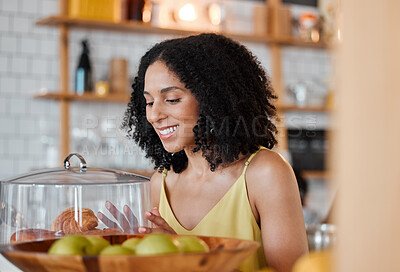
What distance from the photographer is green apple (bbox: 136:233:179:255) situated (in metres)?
0.75

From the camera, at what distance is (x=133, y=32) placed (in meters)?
4.05

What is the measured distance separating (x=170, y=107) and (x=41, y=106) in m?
2.37

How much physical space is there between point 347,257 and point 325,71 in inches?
167

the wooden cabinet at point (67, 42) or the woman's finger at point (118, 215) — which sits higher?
the wooden cabinet at point (67, 42)

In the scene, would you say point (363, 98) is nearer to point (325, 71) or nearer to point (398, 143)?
point (398, 143)

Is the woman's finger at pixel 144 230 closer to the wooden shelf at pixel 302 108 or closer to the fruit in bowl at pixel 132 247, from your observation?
the fruit in bowl at pixel 132 247

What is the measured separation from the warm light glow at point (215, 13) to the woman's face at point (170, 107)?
2.69m

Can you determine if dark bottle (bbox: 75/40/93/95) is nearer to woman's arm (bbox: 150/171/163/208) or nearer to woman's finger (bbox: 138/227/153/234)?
woman's arm (bbox: 150/171/163/208)

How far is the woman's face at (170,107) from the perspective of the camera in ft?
5.26

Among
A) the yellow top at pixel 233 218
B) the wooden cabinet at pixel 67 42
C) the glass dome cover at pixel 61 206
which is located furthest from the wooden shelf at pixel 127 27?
the glass dome cover at pixel 61 206

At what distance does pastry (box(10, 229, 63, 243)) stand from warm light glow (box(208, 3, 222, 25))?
10.9 ft

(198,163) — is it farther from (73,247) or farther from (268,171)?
(73,247)

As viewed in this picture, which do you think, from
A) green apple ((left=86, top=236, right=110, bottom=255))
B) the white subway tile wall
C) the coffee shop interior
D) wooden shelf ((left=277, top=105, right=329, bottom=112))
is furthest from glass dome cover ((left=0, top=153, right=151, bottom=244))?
wooden shelf ((left=277, top=105, right=329, bottom=112))

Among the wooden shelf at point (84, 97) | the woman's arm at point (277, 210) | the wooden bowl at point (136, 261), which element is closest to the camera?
the wooden bowl at point (136, 261)
